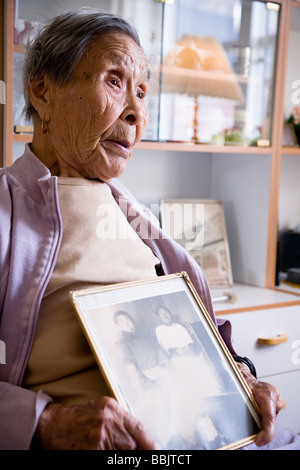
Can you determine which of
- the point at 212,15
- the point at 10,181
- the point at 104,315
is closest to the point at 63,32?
the point at 10,181

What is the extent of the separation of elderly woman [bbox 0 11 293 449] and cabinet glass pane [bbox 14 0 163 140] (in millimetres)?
486

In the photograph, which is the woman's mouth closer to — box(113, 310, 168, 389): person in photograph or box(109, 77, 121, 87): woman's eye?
box(109, 77, 121, 87): woman's eye

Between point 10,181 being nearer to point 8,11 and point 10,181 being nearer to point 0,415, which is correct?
point 0,415

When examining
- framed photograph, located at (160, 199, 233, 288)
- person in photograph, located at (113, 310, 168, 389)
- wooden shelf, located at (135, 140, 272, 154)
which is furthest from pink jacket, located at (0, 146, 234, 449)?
framed photograph, located at (160, 199, 233, 288)

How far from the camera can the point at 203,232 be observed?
7.50 ft

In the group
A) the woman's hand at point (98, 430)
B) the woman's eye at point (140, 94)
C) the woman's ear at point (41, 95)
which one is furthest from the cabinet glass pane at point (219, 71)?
the woman's hand at point (98, 430)

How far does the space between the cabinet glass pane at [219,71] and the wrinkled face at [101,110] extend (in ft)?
3.05

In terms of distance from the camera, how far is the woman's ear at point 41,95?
3.51 ft

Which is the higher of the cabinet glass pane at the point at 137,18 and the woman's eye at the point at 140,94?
the cabinet glass pane at the point at 137,18

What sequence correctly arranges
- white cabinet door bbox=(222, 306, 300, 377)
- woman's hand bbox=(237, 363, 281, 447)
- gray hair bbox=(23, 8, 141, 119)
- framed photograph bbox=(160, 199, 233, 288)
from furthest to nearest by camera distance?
framed photograph bbox=(160, 199, 233, 288)
white cabinet door bbox=(222, 306, 300, 377)
gray hair bbox=(23, 8, 141, 119)
woman's hand bbox=(237, 363, 281, 447)

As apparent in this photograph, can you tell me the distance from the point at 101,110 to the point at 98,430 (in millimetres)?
571

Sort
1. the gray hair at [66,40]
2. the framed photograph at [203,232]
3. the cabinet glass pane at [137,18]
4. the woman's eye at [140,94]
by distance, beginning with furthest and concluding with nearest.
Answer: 1. the framed photograph at [203,232]
2. the cabinet glass pane at [137,18]
3. the woman's eye at [140,94]
4. the gray hair at [66,40]

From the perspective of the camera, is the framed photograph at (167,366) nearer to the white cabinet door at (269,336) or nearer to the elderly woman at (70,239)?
the elderly woman at (70,239)

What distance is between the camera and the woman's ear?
1069 mm
